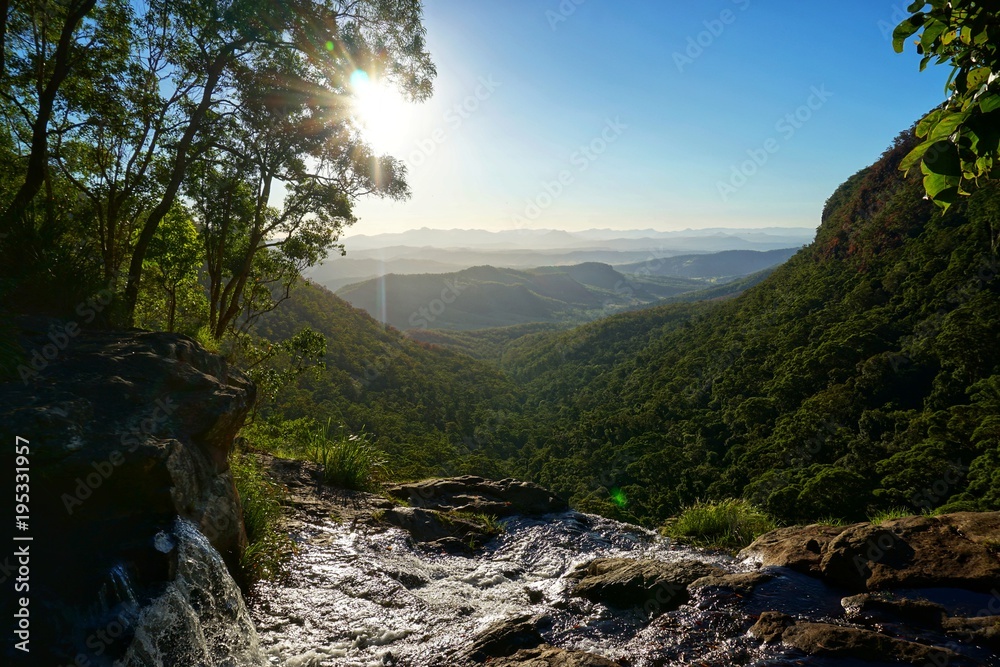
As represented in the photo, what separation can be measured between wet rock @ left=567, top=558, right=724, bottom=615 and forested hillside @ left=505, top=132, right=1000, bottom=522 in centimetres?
873

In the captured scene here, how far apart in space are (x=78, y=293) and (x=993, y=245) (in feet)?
154

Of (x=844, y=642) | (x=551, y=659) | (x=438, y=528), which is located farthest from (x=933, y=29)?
(x=438, y=528)

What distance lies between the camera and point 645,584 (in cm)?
556

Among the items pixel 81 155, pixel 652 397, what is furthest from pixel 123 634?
pixel 652 397

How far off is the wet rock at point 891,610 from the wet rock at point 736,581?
0.77m

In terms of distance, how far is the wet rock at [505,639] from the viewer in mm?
4453

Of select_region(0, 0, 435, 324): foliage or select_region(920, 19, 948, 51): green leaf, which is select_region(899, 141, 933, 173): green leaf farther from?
select_region(0, 0, 435, 324): foliage

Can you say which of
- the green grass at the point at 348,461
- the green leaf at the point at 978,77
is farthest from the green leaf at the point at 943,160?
the green grass at the point at 348,461

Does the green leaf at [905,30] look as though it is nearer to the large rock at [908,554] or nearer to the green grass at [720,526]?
the large rock at [908,554]

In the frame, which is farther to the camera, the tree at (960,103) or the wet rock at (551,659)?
the wet rock at (551,659)

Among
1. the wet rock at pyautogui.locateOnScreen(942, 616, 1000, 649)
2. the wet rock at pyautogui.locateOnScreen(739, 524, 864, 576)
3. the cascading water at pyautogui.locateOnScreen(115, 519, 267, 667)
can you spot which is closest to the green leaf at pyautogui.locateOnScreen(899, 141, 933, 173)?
the wet rock at pyautogui.locateOnScreen(942, 616, 1000, 649)

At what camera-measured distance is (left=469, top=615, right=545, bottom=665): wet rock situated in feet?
14.6

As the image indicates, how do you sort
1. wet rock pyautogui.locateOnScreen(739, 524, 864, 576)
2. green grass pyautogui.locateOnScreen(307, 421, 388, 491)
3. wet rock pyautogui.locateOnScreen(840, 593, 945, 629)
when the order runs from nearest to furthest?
wet rock pyautogui.locateOnScreen(840, 593, 945, 629) → wet rock pyautogui.locateOnScreen(739, 524, 864, 576) → green grass pyautogui.locateOnScreen(307, 421, 388, 491)

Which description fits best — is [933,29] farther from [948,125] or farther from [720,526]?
[720,526]
